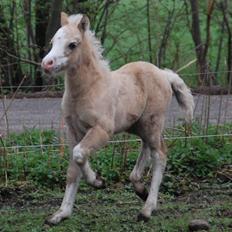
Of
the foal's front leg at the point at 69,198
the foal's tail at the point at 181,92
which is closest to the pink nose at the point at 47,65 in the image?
the foal's front leg at the point at 69,198

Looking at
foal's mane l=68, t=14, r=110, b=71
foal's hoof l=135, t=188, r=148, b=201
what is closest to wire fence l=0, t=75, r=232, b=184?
foal's hoof l=135, t=188, r=148, b=201

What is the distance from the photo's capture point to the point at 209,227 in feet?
23.0

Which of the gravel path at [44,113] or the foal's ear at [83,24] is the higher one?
the foal's ear at [83,24]

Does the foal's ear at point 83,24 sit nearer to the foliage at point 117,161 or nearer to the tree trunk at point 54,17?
the foliage at point 117,161

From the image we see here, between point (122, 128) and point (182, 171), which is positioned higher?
point (122, 128)

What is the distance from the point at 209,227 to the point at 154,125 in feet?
3.76

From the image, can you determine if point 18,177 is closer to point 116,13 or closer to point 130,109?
point 130,109

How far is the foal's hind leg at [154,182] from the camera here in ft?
24.1

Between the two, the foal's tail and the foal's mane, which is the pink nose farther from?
the foal's tail

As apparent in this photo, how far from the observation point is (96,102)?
22.5ft

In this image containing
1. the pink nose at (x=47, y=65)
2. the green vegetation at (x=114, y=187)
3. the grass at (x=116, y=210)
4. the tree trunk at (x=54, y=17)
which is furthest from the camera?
the tree trunk at (x=54, y=17)

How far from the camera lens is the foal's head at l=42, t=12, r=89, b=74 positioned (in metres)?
6.46

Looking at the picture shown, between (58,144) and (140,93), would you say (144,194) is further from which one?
(58,144)

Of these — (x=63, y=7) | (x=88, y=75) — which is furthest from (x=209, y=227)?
(x=63, y=7)
